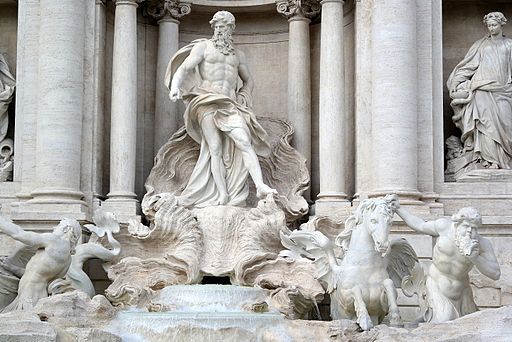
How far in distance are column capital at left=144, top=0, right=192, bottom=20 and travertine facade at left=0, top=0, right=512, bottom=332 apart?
0.02 metres

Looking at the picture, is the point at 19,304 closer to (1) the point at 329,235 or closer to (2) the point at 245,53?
(1) the point at 329,235

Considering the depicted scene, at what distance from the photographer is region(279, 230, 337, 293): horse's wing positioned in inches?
552

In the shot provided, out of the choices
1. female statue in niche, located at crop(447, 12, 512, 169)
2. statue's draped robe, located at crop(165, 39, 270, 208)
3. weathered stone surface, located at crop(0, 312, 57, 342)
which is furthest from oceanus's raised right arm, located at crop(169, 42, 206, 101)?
weathered stone surface, located at crop(0, 312, 57, 342)

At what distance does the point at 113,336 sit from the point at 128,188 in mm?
5265

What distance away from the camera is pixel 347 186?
17.2m

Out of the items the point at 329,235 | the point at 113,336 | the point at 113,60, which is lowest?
the point at 113,336

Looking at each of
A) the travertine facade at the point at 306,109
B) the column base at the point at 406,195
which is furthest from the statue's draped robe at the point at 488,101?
the column base at the point at 406,195

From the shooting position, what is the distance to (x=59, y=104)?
16297 millimetres

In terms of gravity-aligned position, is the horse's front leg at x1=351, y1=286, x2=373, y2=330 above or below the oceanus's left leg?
below

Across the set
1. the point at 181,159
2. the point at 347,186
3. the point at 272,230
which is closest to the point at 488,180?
the point at 347,186

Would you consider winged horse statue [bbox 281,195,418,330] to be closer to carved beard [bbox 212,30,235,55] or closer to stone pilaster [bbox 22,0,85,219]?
carved beard [bbox 212,30,235,55]

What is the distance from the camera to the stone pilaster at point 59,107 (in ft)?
53.0

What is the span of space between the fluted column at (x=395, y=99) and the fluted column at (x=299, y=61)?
5.89 ft

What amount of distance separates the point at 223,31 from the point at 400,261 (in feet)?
15.9
